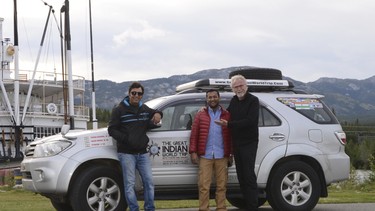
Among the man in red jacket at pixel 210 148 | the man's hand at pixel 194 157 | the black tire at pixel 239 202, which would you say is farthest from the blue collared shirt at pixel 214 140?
the black tire at pixel 239 202

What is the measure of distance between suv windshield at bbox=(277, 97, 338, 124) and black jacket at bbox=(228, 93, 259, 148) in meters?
0.97

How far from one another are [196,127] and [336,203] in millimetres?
4207

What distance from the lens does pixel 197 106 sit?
8.85 meters

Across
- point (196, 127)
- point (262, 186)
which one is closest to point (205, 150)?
point (196, 127)

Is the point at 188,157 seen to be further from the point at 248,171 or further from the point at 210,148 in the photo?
the point at 248,171

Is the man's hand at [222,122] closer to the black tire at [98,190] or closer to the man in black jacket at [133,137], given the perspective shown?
the man in black jacket at [133,137]

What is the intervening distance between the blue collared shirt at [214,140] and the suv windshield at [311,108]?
131 cm

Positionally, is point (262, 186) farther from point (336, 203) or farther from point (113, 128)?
point (336, 203)

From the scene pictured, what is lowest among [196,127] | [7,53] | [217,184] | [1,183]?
[1,183]

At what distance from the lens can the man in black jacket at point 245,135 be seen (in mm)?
8289

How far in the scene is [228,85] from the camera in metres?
9.10

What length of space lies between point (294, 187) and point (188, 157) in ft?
5.31

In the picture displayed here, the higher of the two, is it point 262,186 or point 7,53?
point 7,53

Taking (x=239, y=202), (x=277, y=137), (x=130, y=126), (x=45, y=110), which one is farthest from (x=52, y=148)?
(x=45, y=110)
